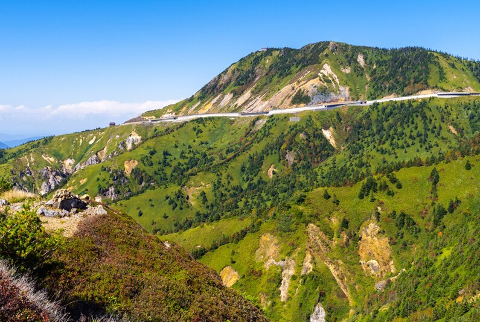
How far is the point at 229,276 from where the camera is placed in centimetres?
12631

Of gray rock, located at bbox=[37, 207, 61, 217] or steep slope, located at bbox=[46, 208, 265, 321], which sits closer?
steep slope, located at bbox=[46, 208, 265, 321]

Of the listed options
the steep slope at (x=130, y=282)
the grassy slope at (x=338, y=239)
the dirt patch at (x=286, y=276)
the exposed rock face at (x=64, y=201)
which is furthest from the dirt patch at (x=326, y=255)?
the exposed rock face at (x=64, y=201)

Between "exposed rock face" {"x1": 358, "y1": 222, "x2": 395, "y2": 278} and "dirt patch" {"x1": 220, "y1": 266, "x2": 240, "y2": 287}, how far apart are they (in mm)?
46328

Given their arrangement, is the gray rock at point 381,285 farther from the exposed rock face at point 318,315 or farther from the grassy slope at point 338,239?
the exposed rock face at point 318,315

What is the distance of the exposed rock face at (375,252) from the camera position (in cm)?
11575

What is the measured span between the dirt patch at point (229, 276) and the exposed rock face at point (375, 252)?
46.3m

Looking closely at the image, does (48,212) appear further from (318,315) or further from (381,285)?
(381,285)

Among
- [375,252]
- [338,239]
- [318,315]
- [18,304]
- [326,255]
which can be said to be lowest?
[318,315]

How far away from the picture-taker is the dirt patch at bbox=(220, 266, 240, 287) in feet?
405

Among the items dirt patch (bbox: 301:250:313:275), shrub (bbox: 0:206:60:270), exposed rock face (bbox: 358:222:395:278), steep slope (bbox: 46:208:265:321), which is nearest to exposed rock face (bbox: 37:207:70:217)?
steep slope (bbox: 46:208:265:321)

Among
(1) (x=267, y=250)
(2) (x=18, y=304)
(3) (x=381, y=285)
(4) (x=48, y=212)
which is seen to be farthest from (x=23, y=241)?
(1) (x=267, y=250)

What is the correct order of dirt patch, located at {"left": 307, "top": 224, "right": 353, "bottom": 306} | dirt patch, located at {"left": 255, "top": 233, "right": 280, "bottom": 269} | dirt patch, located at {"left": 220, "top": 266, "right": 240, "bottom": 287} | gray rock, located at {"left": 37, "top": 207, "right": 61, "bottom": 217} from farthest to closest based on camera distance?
dirt patch, located at {"left": 255, "top": 233, "right": 280, "bottom": 269}, dirt patch, located at {"left": 220, "top": 266, "right": 240, "bottom": 287}, dirt patch, located at {"left": 307, "top": 224, "right": 353, "bottom": 306}, gray rock, located at {"left": 37, "top": 207, "right": 61, "bottom": 217}

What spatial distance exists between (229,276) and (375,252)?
54.1 m

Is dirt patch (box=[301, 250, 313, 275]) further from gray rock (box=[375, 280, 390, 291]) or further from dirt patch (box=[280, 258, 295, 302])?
gray rock (box=[375, 280, 390, 291])
